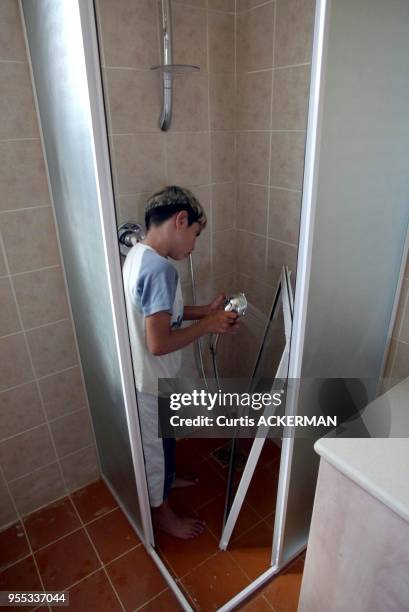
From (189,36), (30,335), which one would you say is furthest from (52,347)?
(189,36)

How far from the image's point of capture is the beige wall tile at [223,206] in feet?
5.44

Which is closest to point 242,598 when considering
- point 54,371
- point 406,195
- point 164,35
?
point 54,371

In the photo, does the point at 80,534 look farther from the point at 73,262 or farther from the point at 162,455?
the point at 73,262

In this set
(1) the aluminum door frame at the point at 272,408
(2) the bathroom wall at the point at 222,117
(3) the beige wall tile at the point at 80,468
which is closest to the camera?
(1) the aluminum door frame at the point at 272,408

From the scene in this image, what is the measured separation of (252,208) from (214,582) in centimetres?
141

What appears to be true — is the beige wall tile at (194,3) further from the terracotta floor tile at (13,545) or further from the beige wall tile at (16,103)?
the terracotta floor tile at (13,545)

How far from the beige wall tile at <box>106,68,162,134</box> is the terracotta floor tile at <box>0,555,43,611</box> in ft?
5.17

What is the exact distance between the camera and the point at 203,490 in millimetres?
1743

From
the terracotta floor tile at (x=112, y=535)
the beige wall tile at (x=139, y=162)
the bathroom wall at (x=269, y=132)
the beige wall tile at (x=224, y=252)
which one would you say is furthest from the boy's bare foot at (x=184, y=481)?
the beige wall tile at (x=139, y=162)

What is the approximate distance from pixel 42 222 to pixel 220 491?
1320 millimetres

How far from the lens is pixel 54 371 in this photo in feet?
4.93

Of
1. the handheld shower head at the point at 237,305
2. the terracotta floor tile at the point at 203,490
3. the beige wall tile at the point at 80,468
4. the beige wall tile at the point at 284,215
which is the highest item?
the beige wall tile at the point at 284,215

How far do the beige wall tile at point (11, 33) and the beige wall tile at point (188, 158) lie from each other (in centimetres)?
52

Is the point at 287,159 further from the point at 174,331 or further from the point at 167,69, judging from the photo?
the point at 174,331
